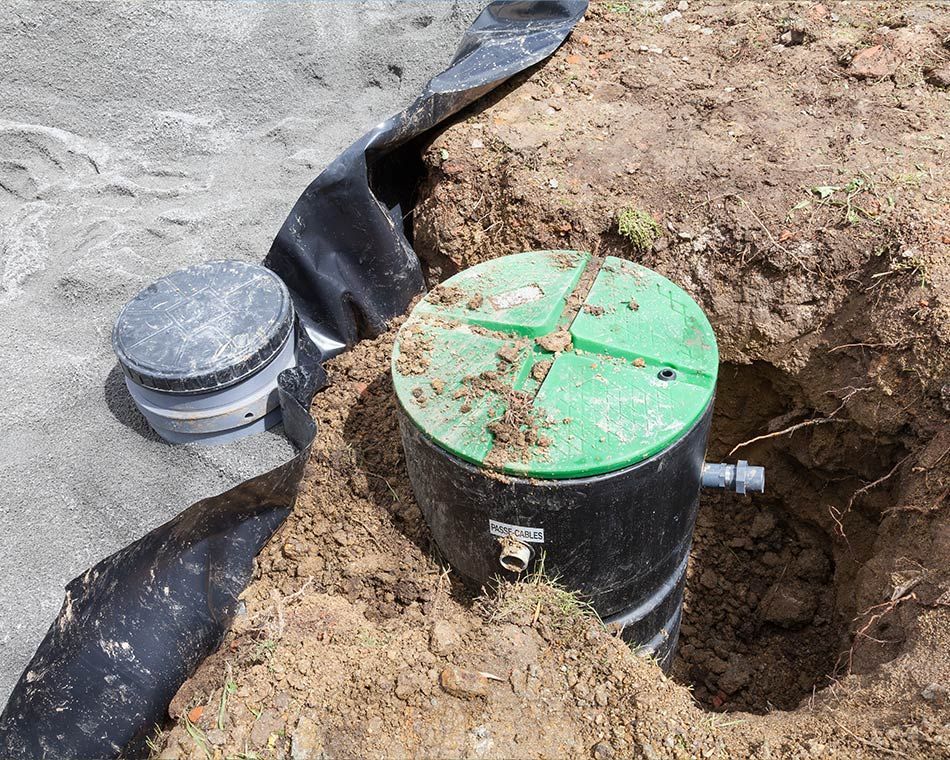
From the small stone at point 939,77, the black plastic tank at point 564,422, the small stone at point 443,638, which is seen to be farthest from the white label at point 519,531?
the small stone at point 939,77

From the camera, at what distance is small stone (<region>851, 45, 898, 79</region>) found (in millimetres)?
3520

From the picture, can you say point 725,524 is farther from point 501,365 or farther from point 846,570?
point 501,365

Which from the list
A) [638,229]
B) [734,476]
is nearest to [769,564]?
[734,476]

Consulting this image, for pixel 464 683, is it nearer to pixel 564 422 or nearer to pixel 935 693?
pixel 564 422

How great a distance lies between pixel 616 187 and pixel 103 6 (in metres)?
4.34

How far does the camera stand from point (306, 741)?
200 cm

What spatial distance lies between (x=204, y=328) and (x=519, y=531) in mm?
1688

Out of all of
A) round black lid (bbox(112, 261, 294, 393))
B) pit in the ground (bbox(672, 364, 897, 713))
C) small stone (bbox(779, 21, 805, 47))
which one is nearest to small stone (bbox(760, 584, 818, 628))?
pit in the ground (bbox(672, 364, 897, 713))

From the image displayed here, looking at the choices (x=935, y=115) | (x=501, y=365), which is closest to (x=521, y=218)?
(x=501, y=365)

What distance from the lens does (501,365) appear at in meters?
2.21

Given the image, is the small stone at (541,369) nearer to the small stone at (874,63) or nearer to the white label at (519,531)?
the white label at (519,531)

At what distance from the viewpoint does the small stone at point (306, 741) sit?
6.46 ft

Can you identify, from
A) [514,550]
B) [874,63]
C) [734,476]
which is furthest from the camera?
[874,63]

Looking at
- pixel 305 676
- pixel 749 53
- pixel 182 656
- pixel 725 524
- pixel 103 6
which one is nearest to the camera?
pixel 305 676
